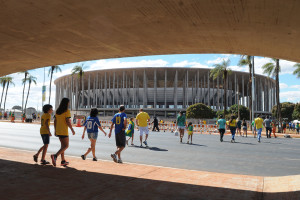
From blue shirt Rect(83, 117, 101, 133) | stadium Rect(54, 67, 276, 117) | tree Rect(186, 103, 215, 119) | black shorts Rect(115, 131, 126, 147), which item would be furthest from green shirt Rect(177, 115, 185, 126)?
stadium Rect(54, 67, 276, 117)

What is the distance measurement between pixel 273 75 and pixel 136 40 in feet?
107

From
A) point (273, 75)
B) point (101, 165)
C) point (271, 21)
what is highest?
point (273, 75)

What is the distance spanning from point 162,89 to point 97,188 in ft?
213

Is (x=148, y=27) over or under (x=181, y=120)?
over

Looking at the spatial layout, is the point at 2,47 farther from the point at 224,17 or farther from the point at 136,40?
the point at 224,17

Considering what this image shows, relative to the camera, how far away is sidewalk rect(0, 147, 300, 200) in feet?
13.9

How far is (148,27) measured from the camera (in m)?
4.78

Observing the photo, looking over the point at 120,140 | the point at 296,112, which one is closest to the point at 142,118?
the point at 120,140

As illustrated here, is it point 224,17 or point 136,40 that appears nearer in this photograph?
point 224,17

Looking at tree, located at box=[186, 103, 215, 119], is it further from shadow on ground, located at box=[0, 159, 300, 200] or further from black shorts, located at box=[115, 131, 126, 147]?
shadow on ground, located at box=[0, 159, 300, 200]

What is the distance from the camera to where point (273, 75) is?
33.3 m

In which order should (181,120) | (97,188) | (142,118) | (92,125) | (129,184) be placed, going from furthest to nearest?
1. (181,120)
2. (142,118)
3. (92,125)
4. (129,184)
5. (97,188)

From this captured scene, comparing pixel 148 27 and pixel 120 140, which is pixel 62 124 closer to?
pixel 120 140

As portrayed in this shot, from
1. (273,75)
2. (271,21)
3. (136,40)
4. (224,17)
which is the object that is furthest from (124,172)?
(273,75)
